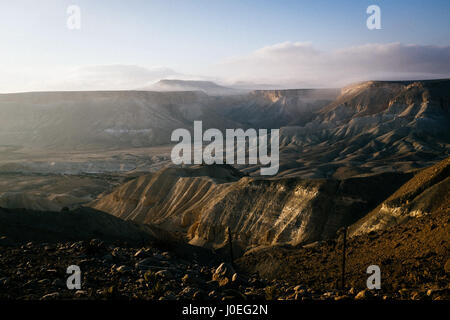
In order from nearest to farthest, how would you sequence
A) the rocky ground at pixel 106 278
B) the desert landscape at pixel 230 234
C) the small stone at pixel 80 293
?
the small stone at pixel 80 293 → the rocky ground at pixel 106 278 → the desert landscape at pixel 230 234

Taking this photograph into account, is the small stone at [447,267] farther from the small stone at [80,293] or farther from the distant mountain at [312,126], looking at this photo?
the distant mountain at [312,126]

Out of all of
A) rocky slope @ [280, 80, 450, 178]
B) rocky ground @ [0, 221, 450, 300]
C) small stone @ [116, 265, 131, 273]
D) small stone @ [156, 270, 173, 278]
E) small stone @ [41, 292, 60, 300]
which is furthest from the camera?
rocky slope @ [280, 80, 450, 178]

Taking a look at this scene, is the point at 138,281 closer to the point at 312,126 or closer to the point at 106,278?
the point at 106,278

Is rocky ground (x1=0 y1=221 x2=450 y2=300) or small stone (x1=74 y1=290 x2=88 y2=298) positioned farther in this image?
rocky ground (x1=0 y1=221 x2=450 y2=300)

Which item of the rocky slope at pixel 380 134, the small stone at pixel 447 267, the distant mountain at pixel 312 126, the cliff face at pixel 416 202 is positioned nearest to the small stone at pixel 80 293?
the small stone at pixel 447 267

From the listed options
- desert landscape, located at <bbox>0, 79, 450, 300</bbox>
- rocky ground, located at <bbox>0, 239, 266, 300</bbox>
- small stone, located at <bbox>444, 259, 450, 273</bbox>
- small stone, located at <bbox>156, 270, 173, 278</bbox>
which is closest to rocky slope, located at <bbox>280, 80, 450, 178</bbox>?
desert landscape, located at <bbox>0, 79, 450, 300</bbox>

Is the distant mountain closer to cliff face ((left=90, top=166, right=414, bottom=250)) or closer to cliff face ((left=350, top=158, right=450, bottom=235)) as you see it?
cliff face ((left=90, top=166, right=414, bottom=250))

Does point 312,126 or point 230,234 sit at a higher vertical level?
point 312,126

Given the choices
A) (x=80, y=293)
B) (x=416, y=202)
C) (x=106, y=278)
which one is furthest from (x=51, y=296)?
(x=416, y=202)
